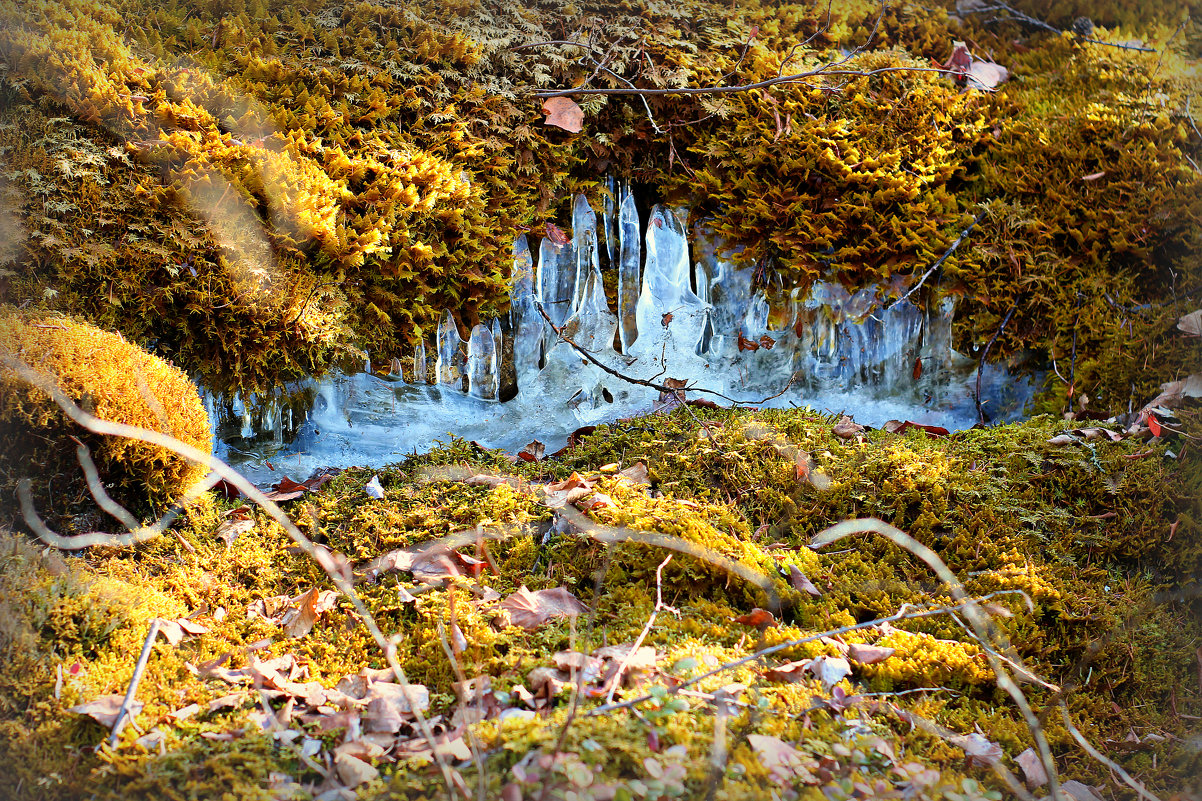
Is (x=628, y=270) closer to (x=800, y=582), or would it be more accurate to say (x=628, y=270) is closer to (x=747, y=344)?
(x=747, y=344)

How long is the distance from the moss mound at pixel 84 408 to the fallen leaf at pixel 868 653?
2.69 m

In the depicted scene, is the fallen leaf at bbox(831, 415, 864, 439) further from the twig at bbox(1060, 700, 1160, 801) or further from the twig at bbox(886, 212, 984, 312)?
the twig at bbox(1060, 700, 1160, 801)

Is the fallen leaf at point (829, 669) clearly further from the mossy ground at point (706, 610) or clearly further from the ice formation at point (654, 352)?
the ice formation at point (654, 352)

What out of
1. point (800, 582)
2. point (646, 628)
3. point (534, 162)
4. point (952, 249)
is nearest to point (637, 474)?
point (800, 582)

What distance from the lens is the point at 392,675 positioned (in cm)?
216

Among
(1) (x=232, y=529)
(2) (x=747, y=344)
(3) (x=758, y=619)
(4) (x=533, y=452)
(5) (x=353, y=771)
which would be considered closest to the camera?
(5) (x=353, y=771)

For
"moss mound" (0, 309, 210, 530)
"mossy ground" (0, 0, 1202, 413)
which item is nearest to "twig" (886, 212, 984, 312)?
"mossy ground" (0, 0, 1202, 413)

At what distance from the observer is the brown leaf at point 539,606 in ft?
7.77

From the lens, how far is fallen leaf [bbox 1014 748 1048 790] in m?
1.95

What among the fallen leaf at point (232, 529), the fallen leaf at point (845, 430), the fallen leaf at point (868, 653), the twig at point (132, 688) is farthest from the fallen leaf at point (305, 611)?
the fallen leaf at point (845, 430)

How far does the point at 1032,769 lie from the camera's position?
200cm

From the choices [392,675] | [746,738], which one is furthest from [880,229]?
[392,675]

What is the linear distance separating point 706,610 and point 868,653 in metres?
0.54

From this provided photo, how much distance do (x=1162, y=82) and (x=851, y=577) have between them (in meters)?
3.95
